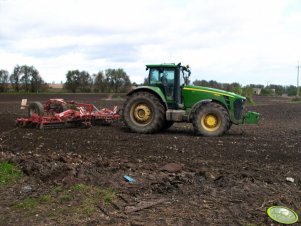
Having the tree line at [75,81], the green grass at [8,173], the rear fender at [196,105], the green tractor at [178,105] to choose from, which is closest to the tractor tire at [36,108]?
the green tractor at [178,105]

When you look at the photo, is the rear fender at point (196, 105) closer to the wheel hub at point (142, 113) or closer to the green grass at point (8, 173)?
the wheel hub at point (142, 113)

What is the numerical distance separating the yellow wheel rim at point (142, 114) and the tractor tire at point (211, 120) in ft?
4.97

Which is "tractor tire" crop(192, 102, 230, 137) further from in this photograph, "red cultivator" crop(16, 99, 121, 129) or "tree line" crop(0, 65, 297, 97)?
"tree line" crop(0, 65, 297, 97)

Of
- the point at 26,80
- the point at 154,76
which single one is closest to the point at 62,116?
the point at 154,76

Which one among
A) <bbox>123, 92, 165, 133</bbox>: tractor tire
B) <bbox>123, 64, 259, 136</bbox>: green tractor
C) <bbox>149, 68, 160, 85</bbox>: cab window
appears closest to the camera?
<bbox>123, 64, 259, 136</bbox>: green tractor

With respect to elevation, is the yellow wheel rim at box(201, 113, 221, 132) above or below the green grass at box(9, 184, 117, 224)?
above

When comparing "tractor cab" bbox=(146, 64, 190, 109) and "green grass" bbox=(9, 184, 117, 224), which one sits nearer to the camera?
"green grass" bbox=(9, 184, 117, 224)

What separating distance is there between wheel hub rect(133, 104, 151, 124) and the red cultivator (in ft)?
5.45

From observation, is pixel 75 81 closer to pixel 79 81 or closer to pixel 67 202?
pixel 79 81

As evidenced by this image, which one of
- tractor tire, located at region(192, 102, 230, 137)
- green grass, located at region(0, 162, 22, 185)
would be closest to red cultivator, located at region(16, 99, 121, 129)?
tractor tire, located at region(192, 102, 230, 137)

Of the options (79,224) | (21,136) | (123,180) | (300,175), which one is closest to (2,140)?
(21,136)

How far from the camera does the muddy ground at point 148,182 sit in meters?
5.11

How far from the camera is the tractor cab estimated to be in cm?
1265

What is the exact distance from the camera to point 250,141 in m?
11.0
